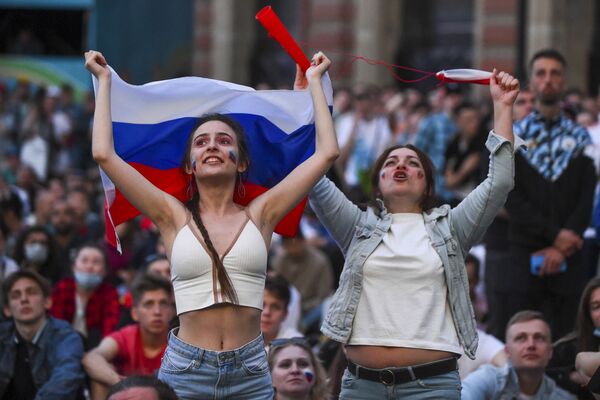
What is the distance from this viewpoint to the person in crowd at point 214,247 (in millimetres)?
5090

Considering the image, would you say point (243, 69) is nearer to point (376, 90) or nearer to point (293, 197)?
point (376, 90)

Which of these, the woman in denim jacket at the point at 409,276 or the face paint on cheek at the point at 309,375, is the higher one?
the woman in denim jacket at the point at 409,276

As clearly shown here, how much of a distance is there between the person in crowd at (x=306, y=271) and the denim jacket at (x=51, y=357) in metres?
3.32

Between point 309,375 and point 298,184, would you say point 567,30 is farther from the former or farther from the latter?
point 298,184

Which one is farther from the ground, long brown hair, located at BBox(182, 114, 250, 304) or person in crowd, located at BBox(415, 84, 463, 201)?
person in crowd, located at BBox(415, 84, 463, 201)

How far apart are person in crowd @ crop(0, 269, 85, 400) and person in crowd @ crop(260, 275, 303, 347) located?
120 cm

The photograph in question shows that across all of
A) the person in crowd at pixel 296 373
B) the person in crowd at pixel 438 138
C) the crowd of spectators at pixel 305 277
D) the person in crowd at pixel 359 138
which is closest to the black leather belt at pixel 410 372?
the crowd of spectators at pixel 305 277

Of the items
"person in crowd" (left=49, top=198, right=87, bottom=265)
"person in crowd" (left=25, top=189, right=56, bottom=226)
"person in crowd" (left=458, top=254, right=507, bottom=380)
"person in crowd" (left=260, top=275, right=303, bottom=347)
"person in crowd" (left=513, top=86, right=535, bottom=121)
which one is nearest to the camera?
"person in crowd" (left=458, top=254, right=507, bottom=380)

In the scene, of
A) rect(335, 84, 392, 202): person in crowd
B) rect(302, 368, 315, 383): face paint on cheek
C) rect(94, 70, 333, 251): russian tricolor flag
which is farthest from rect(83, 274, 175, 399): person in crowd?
rect(335, 84, 392, 202): person in crowd

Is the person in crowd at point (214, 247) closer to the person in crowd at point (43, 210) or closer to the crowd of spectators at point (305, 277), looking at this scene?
the crowd of spectators at point (305, 277)

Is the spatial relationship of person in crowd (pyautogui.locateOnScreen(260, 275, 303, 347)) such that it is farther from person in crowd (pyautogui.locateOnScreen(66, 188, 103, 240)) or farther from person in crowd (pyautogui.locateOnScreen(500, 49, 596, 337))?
person in crowd (pyautogui.locateOnScreen(66, 188, 103, 240))

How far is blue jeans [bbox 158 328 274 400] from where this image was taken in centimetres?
506

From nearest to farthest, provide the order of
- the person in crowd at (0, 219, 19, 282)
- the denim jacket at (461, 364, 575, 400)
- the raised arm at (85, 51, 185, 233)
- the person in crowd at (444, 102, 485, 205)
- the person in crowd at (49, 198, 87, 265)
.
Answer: the raised arm at (85, 51, 185, 233), the denim jacket at (461, 364, 575, 400), the person in crowd at (0, 219, 19, 282), the person in crowd at (49, 198, 87, 265), the person in crowd at (444, 102, 485, 205)

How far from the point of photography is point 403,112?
15.2 m
